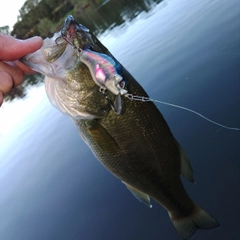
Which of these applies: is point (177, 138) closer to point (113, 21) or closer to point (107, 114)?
point (107, 114)

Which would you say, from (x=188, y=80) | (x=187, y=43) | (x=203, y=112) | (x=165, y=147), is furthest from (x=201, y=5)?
(x=165, y=147)

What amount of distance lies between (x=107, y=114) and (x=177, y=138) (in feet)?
14.0

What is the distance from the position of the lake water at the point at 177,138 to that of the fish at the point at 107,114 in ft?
8.27

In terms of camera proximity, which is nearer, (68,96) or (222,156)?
(68,96)

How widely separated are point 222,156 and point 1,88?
13.1ft

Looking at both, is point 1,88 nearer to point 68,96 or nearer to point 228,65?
point 68,96

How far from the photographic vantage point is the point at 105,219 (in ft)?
17.8

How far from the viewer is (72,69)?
6.40 feet

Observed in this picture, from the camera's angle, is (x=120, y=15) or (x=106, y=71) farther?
(x=120, y=15)

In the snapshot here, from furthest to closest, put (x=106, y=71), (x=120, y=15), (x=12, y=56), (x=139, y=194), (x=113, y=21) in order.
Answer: (x=120, y=15), (x=113, y=21), (x=139, y=194), (x=12, y=56), (x=106, y=71)

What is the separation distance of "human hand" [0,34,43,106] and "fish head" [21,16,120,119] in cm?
5

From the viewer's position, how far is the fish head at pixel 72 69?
6.30 ft

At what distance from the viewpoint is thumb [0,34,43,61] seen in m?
1.97

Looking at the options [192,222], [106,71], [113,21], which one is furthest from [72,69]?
[113,21]
